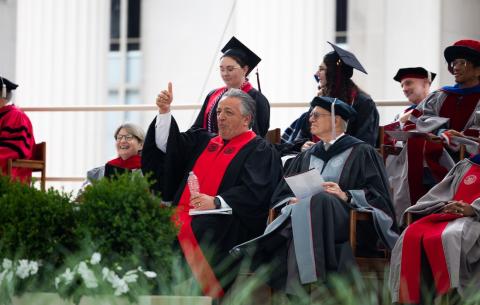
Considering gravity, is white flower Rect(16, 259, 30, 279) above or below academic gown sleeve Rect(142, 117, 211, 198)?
below

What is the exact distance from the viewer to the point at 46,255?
531cm

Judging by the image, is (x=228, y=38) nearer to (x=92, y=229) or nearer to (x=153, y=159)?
(x=153, y=159)

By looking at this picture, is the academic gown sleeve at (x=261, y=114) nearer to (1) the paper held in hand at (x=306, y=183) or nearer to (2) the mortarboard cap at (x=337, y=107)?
(2) the mortarboard cap at (x=337, y=107)

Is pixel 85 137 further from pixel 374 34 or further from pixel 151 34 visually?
pixel 374 34

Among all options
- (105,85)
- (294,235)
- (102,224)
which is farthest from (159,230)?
(105,85)

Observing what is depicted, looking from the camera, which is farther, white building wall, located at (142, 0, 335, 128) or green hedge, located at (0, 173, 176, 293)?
white building wall, located at (142, 0, 335, 128)

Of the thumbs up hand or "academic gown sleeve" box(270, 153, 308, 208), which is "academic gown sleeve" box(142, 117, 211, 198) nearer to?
the thumbs up hand

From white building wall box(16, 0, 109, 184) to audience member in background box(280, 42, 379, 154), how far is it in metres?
5.31

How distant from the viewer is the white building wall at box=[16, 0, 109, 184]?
13422 mm

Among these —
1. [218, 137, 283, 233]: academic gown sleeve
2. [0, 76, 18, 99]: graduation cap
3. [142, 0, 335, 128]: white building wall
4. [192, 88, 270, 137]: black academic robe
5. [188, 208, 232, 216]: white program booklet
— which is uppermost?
[142, 0, 335, 128]: white building wall

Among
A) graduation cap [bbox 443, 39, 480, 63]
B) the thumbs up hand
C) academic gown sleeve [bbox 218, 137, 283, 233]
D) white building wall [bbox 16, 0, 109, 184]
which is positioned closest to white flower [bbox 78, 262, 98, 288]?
academic gown sleeve [bbox 218, 137, 283, 233]

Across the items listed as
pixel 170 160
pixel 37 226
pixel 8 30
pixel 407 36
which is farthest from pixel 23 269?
pixel 8 30

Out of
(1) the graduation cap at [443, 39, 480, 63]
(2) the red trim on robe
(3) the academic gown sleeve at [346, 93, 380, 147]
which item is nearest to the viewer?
(1) the graduation cap at [443, 39, 480, 63]

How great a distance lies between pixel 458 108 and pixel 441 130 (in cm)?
23
